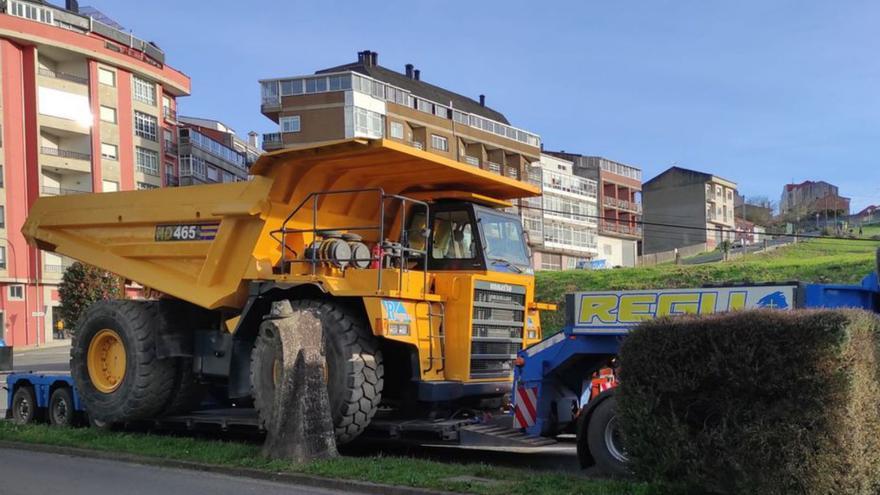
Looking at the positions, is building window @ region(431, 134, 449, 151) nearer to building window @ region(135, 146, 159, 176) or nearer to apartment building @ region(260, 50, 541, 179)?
apartment building @ region(260, 50, 541, 179)

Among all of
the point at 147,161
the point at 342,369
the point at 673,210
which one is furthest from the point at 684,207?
the point at 342,369

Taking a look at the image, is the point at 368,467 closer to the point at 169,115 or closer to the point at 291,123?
the point at 291,123

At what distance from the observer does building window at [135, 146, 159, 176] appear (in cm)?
6556

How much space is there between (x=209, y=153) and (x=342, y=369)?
69.3m

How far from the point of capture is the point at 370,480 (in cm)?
788

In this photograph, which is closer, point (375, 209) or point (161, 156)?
point (375, 209)

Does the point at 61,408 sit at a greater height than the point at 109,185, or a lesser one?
lesser

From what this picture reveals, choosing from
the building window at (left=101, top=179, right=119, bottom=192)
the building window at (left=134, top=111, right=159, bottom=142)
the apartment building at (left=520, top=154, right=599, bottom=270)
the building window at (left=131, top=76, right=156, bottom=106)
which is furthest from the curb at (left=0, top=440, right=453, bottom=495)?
the apartment building at (left=520, top=154, right=599, bottom=270)

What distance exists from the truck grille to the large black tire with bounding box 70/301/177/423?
4374mm

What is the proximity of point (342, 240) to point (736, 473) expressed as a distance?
5733 millimetres

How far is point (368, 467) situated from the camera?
329 inches

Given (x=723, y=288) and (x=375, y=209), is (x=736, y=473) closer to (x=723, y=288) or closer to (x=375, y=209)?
(x=723, y=288)

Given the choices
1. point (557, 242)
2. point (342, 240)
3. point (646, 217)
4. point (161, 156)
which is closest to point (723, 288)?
point (342, 240)

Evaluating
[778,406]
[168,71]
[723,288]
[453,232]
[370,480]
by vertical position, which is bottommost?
[370,480]
